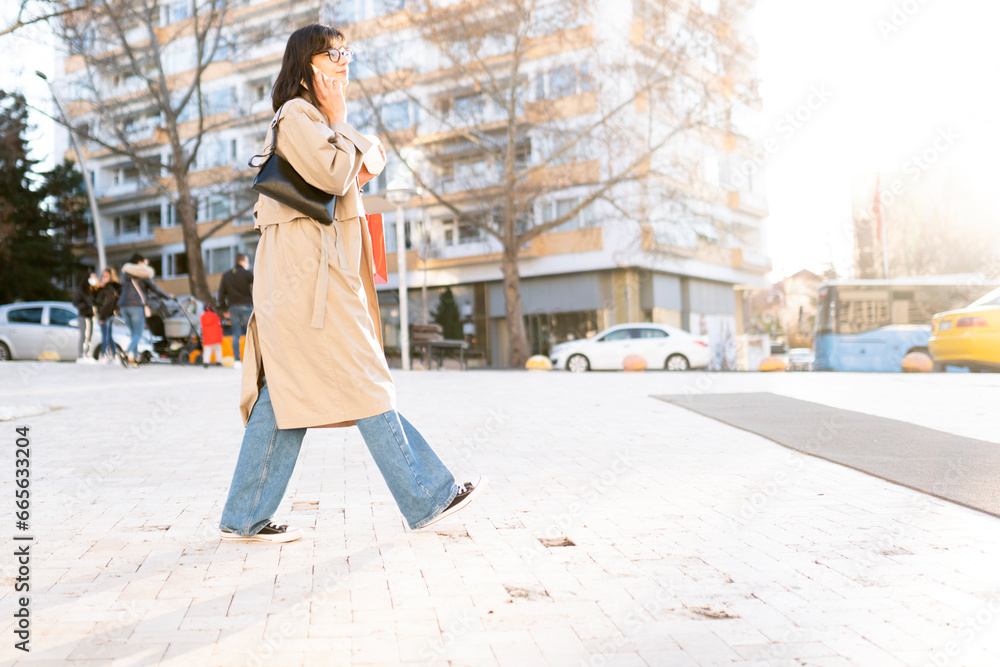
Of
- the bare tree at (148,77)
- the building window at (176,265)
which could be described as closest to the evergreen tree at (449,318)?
the bare tree at (148,77)

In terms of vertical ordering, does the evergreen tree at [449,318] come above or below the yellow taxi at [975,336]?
above

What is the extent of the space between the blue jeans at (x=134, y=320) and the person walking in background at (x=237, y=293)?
1.64 meters

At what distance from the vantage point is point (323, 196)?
326cm

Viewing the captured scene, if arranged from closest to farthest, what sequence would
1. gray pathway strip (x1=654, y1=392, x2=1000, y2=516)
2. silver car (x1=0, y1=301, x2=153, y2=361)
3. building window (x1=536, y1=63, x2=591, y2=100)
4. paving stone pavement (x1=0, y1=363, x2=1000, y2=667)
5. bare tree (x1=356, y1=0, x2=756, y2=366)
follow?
paving stone pavement (x1=0, y1=363, x2=1000, y2=667), gray pathway strip (x1=654, y1=392, x2=1000, y2=516), silver car (x1=0, y1=301, x2=153, y2=361), bare tree (x1=356, y1=0, x2=756, y2=366), building window (x1=536, y1=63, x2=591, y2=100)

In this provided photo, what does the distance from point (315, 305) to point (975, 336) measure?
1576 centimetres

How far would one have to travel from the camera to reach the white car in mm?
24281

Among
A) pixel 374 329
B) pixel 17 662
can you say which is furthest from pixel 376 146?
pixel 17 662

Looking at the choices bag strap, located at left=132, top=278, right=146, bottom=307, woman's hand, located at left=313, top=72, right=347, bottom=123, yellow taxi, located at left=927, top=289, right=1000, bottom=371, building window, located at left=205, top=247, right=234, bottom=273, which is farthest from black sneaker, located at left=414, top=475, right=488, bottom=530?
building window, located at left=205, top=247, right=234, bottom=273

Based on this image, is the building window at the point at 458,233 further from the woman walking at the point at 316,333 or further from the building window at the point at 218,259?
the woman walking at the point at 316,333

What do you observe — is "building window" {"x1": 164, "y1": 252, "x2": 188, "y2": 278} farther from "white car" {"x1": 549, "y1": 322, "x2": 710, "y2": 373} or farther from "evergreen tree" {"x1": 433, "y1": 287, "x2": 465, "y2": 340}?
"white car" {"x1": 549, "y1": 322, "x2": 710, "y2": 373}

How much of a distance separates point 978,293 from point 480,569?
25511mm

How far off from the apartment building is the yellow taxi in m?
9.63

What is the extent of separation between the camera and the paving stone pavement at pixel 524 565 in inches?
95.5

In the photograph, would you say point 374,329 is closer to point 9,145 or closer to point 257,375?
point 257,375
